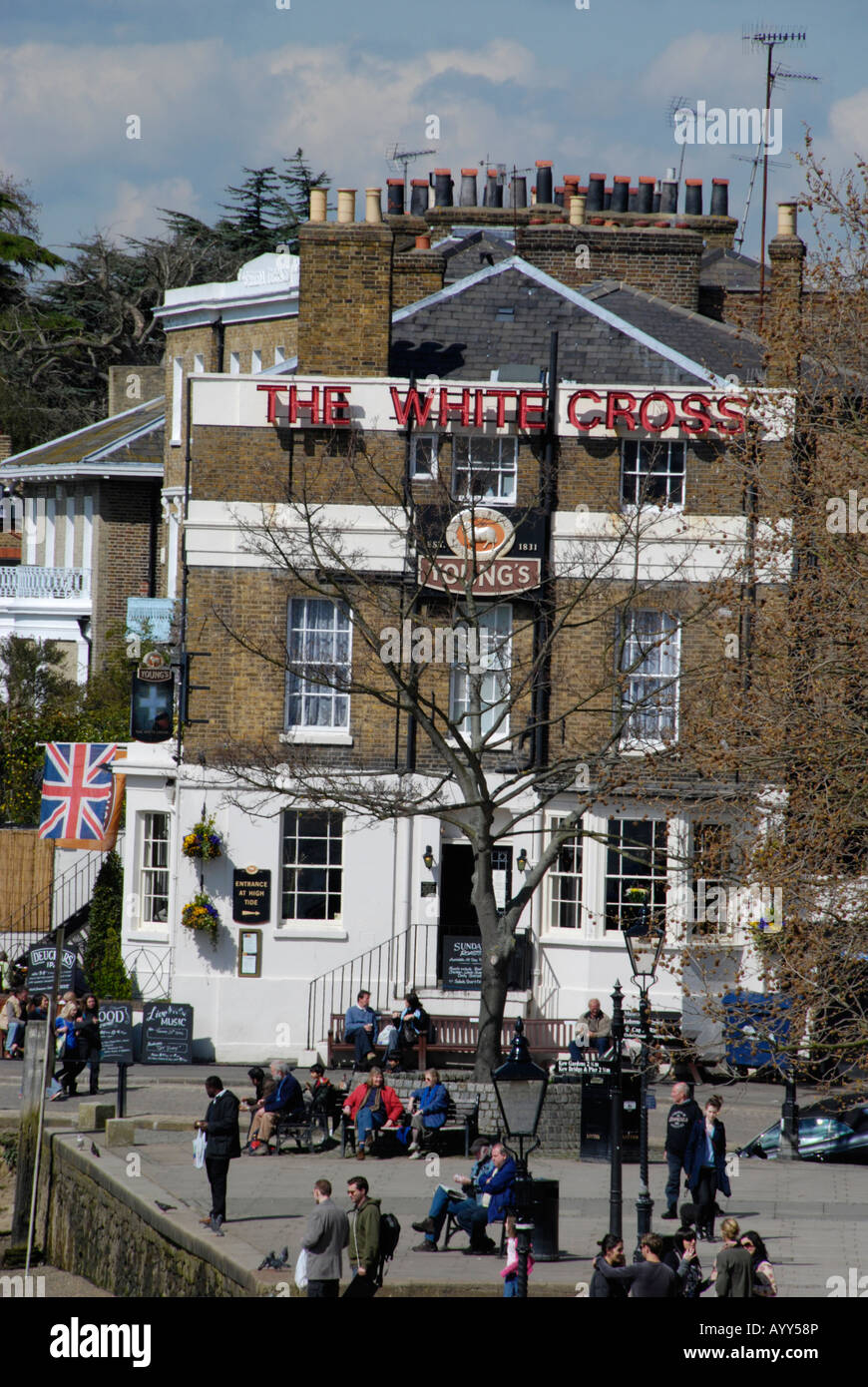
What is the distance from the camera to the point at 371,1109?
23312mm

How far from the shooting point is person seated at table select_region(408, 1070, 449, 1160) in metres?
23.3

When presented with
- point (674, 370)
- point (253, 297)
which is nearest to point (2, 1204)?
point (674, 370)

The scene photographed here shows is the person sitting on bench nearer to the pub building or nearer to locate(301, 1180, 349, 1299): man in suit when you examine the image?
the pub building

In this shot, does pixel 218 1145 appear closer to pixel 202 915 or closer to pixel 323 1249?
pixel 323 1249

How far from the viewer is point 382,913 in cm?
2923

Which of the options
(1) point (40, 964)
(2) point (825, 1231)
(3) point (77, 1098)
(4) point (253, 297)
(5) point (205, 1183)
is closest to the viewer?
(2) point (825, 1231)

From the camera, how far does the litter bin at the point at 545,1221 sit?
1772cm

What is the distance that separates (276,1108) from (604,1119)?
426 cm

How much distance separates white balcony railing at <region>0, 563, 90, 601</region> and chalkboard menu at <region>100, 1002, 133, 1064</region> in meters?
20.4

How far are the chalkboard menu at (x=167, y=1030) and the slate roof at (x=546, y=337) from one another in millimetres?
11154

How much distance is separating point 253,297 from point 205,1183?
24111 millimetres

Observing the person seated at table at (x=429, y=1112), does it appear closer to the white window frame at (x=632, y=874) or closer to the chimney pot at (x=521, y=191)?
the white window frame at (x=632, y=874)

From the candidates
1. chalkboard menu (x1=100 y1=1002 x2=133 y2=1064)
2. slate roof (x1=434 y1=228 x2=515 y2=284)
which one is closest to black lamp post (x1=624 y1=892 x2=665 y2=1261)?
chalkboard menu (x1=100 y1=1002 x2=133 y2=1064)
